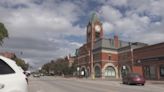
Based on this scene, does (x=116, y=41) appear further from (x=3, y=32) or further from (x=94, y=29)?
(x=3, y=32)

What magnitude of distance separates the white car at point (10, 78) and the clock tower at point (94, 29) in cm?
9005

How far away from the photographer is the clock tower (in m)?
97.1

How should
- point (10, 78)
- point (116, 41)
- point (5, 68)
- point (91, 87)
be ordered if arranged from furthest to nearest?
point (116, 41)
point (91, 87)
point (5, 68)
point (10, 78)

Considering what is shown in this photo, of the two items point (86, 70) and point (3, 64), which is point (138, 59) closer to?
point (86, 70)

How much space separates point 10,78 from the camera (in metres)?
5.38

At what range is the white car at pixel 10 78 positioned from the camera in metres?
5.23

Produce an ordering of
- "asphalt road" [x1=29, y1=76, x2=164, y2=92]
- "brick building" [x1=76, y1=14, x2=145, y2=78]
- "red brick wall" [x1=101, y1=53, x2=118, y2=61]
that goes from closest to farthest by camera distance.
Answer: "asphalt road" [x1=29, y1=76, x2=164, y2=92] → "brick building" [x1=76, y1=14, x2=145, y2=78] → "red brick wall" [x1=101, y1=53, x2=118, y2=61]

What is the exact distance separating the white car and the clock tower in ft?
295

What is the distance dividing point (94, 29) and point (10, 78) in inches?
3647

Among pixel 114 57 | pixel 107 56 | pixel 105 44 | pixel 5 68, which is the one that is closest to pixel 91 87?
pixel 5 68

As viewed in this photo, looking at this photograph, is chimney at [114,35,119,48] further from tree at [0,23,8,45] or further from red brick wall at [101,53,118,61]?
tree at [0,23,8,45]

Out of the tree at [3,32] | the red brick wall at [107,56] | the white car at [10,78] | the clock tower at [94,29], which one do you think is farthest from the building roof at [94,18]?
the white car at [10,78]

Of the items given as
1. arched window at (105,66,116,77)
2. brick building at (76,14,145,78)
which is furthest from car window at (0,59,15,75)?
arched window at (105,66,116,77)

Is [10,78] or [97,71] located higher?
[97,71]
